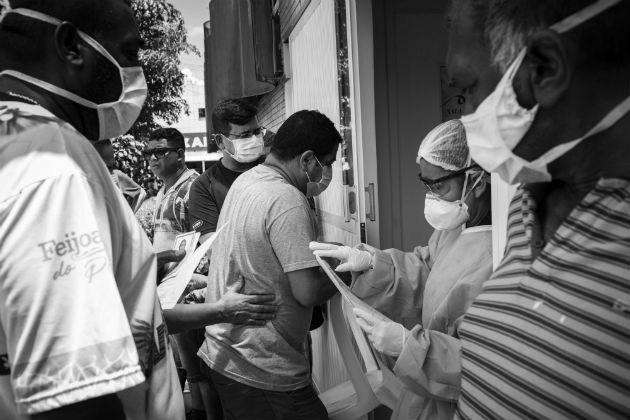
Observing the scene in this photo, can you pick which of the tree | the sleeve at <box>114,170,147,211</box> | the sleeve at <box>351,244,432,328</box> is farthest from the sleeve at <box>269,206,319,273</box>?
the tree

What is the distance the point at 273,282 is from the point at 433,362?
0.93 m

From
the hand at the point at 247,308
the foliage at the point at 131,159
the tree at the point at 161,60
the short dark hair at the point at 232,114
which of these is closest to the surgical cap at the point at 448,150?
the hand at the point at 247,308

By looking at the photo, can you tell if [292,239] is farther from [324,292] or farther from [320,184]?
[320,184]

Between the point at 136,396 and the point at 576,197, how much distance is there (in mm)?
1077

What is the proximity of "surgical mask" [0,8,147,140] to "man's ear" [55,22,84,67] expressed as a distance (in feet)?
0.08

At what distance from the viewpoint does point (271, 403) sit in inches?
95.7

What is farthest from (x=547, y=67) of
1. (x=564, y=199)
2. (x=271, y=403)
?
(x=271, y=403)

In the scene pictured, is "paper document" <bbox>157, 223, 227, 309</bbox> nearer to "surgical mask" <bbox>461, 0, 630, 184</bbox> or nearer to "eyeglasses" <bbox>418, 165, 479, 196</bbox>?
"eyeglasses" <bbox>418, 165, 479, 196</bbox>

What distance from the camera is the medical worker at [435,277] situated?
67.1 inches

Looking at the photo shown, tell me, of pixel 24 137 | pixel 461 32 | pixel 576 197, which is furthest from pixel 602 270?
pixel 24 137

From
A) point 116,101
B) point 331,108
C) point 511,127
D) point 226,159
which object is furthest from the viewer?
point 226,159

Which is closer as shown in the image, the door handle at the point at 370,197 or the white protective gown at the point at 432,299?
the white protective gown at the point at 432,299

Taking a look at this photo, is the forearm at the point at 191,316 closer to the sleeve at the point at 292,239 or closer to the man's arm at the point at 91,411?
the sleeve at the point at 292,239

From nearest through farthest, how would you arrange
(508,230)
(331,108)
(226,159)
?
(508,230) → (331,108) → (226,159)
